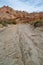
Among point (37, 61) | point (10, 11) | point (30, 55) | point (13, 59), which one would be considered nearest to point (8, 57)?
point (13, 59)

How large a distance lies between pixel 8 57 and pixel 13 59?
1.96 ft

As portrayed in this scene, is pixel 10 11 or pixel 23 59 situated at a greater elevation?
pixel 23 59

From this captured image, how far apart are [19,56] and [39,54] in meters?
1.22

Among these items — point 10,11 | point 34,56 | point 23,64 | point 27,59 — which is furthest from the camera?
point 10,11

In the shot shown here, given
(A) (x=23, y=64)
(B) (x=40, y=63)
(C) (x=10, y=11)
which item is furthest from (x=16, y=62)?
(C) (x=10, y=11)

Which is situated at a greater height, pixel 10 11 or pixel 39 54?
pixel 39 54

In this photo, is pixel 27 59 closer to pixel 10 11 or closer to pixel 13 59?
pixel 13 59

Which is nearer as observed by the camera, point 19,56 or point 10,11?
point 19,56

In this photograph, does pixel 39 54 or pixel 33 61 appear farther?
pixel 39 54

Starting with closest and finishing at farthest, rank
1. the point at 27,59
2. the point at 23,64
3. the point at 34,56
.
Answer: the point at 23,64 → the point at 27,59 → the point at 34,56

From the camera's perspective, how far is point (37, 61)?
950cm

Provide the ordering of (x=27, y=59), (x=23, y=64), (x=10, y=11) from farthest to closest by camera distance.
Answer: (x=10, y=11)
(x=27, y=59)
(x=23, y=64)

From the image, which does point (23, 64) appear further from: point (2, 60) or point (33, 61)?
point (2, 60)

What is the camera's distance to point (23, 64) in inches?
355
